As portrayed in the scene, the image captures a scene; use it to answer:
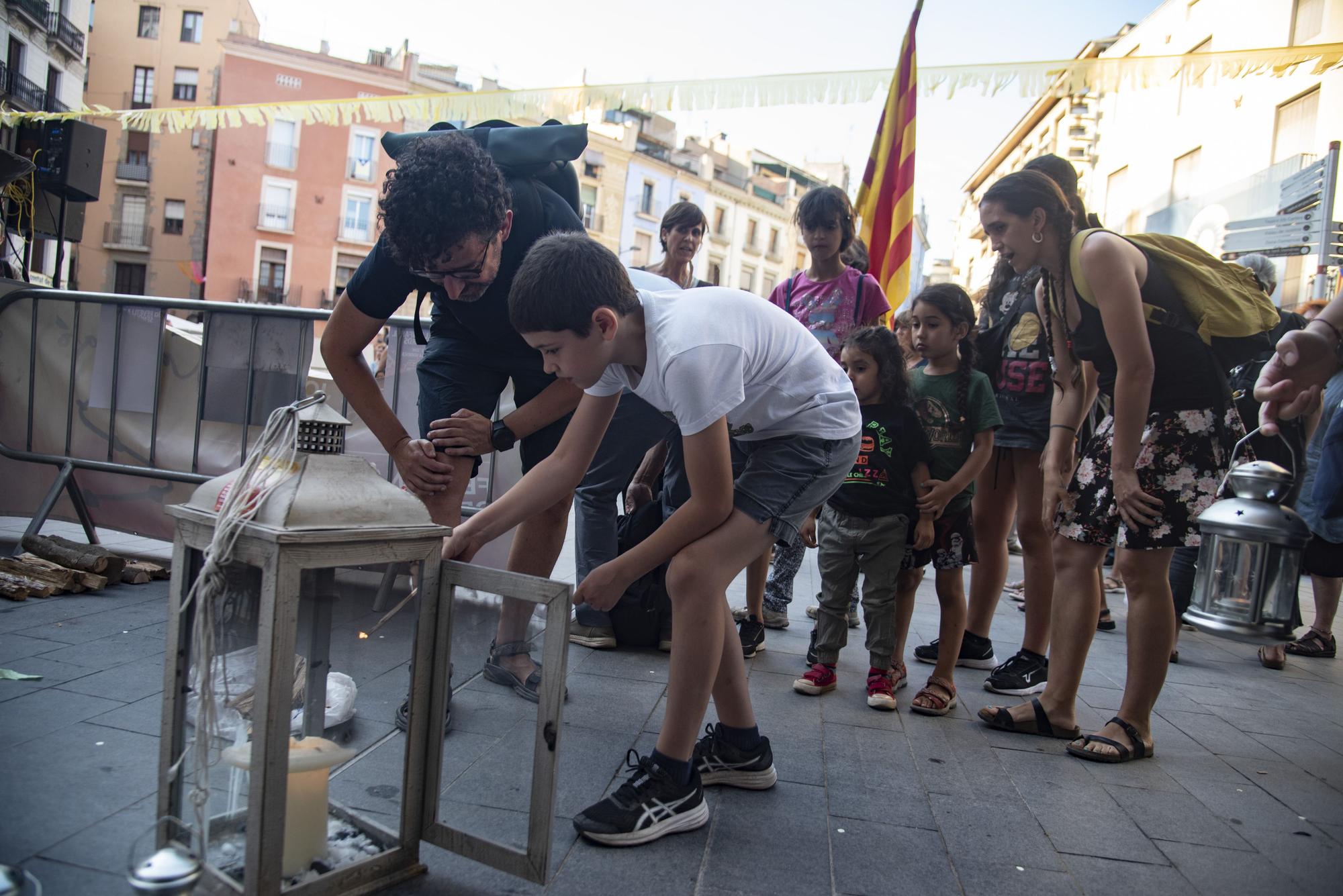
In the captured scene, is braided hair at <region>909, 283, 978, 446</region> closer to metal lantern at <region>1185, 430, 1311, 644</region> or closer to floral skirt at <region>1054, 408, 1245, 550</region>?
floral skirt at <region>1054, 408, 1245, 550</region>

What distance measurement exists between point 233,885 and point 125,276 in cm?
4821

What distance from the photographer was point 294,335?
452cm

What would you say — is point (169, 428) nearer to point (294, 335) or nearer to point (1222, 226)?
point (294, 335)

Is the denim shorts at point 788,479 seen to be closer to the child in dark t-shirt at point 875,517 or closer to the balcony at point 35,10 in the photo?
the child in dark t-shirt at point 875,517

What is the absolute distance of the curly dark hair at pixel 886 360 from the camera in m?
3.45

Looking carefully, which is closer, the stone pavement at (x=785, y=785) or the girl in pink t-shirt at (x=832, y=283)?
the stone pavement at (x=785, y=785)

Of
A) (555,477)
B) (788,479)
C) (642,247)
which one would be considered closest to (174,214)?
(642,247)

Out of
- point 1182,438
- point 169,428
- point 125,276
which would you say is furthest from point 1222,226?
point 125,276

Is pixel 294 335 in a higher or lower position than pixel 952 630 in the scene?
higher

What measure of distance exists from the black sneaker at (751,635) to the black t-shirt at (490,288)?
1752 millimetres

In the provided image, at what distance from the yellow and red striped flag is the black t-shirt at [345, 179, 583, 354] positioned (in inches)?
107

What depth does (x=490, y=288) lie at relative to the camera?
8.60 feet

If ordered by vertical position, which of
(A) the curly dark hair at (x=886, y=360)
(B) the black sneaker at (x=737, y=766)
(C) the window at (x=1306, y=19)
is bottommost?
(B) the black sneaker at (x=737, y=766)

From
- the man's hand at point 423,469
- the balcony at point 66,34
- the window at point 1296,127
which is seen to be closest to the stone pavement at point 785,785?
the man's hand at point 423,469
